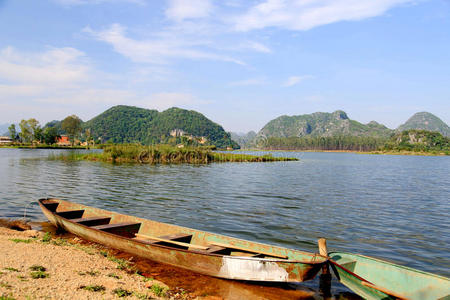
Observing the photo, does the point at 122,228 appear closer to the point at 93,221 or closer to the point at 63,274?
the point at 93,221

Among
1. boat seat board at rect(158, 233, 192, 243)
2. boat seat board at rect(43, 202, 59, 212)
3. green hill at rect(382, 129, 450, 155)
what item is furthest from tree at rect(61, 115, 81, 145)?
green hill at rect(382, 129, 450, 155)

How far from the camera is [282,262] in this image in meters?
6.87

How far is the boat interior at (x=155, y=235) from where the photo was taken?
27.6ft

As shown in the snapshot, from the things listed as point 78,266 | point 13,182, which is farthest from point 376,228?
point 13,182

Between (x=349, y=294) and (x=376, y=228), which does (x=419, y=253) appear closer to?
(x=376, y=228)

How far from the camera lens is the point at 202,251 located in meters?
8.07

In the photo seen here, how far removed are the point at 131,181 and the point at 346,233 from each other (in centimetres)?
1957

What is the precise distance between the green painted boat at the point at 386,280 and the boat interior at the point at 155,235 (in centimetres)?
153

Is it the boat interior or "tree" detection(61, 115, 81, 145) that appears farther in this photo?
"tree" detection(61, 115, 81, 145)

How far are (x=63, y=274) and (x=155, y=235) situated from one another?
3.69 meters

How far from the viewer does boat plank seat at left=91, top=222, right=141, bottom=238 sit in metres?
10.4

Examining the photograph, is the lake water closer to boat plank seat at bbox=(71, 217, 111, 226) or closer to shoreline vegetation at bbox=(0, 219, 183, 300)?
boat plank seat at bbox=(71, 217, 111, 226)

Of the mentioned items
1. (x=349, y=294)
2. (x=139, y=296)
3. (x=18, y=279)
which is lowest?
(x=349, y=294)

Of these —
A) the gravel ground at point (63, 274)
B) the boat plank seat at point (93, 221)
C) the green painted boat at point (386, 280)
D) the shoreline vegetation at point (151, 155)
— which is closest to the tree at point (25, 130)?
the shoreline vegetation at point (151, 155)
